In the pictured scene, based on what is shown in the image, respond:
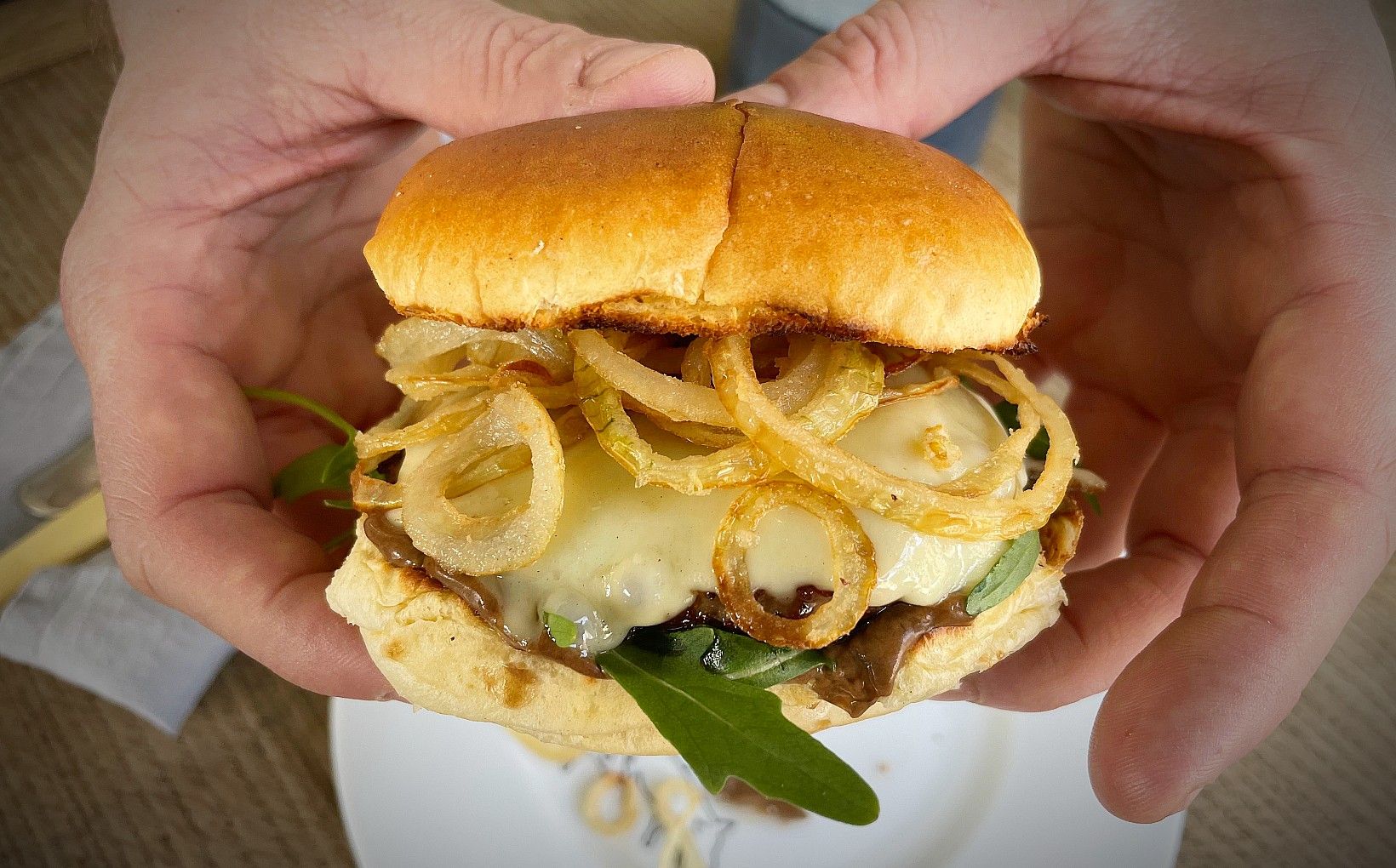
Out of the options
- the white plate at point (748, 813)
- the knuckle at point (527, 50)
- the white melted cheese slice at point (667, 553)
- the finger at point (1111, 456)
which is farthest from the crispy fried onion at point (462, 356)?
the finger at point (1111, 456)

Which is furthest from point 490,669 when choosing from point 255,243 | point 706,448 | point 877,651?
point 255,243

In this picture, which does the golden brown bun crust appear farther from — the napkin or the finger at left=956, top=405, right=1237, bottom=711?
the napkin

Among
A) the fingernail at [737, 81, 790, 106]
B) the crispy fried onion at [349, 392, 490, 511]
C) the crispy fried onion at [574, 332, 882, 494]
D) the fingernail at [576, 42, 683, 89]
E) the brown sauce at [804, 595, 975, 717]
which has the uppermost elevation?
the fingernail at [576, 42, 683, 89]

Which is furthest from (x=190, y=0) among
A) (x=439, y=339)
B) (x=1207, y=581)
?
(x=1207, y=581)

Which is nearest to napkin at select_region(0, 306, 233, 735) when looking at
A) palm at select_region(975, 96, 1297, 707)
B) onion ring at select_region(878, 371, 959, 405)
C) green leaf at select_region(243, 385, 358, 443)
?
green leaf at select_region(243, 385, 358, 443)

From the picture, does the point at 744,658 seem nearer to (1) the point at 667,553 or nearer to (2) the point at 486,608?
(1) the point at 667,553

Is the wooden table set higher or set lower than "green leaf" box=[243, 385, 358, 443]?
lower

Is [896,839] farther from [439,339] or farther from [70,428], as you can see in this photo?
[70,428]
